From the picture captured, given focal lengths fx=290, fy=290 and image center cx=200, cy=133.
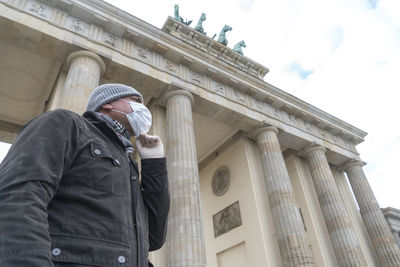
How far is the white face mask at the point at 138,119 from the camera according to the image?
2182 mm

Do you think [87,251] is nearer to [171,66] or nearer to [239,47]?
[171,66]

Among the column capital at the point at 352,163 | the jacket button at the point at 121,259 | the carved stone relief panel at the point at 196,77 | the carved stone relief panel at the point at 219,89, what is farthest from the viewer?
the column capital at the point at 352,163

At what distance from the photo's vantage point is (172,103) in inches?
420

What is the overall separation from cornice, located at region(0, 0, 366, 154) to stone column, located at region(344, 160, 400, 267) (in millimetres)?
2296

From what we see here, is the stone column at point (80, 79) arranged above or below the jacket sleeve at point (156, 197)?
above

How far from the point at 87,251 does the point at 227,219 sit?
43.9 feet

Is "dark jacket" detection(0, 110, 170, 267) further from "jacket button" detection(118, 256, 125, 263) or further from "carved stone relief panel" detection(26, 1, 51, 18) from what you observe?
"carved stone relief panel" detection(26, 1, 51, 18)

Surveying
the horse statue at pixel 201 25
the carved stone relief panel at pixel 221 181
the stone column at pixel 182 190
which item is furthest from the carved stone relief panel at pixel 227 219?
the horse statue at pixel 201 25

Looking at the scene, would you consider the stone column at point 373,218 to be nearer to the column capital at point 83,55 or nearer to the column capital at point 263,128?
the column capital at point 263,128

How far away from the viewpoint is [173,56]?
11.5m

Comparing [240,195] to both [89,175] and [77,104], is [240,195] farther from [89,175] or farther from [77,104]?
[89,175]

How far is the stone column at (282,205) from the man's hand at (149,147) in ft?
32.4

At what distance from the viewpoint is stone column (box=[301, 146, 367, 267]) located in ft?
40.9

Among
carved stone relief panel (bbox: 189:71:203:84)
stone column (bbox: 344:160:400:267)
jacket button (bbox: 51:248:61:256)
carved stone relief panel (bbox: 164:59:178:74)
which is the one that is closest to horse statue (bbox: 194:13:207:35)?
carved stone relief panel (bbox: 189:71:203:84)
